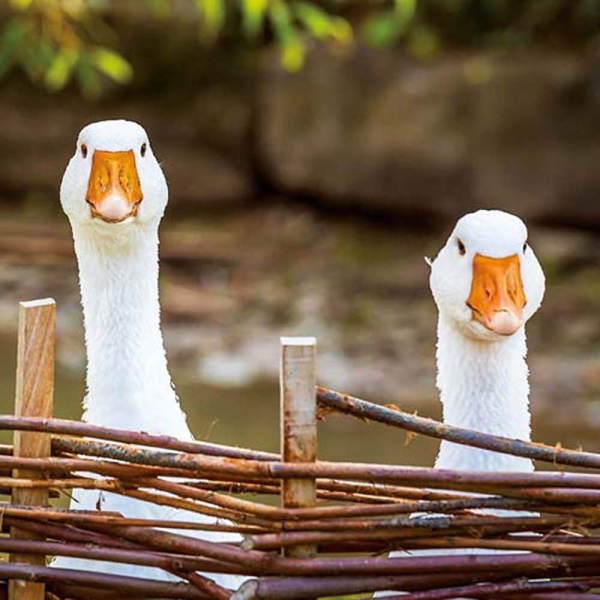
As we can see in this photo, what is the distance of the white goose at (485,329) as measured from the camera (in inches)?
65.9

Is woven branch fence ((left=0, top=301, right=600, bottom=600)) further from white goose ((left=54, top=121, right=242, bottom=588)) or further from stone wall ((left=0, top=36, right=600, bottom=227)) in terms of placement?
stone wall ((left=0, top=36, right=600, bottom=227))

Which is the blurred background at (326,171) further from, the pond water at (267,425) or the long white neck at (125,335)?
the long white neck at (125,335)

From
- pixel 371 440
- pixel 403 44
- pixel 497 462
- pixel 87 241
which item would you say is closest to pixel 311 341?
pixel 497 462

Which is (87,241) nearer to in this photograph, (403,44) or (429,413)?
(429,413)

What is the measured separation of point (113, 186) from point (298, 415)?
1.47ft

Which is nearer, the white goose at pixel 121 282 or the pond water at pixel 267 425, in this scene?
the white goose at pixel 121 282

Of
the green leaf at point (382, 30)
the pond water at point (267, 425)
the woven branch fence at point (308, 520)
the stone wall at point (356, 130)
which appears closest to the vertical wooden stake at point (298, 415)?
the woven branch fence at point (308, 520)

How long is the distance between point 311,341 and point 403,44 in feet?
17.4

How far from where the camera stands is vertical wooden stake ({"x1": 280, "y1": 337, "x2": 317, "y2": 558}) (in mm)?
1490

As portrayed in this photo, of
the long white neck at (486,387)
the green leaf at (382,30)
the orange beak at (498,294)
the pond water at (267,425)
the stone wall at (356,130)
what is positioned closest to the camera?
the orange beak at (498,294)

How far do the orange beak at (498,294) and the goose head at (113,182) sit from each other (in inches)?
17.1

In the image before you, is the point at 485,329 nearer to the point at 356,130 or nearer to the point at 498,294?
the point at 498,294

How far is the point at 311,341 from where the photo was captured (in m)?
1.49

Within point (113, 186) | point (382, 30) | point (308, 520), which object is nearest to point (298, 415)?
point (308, 520)
